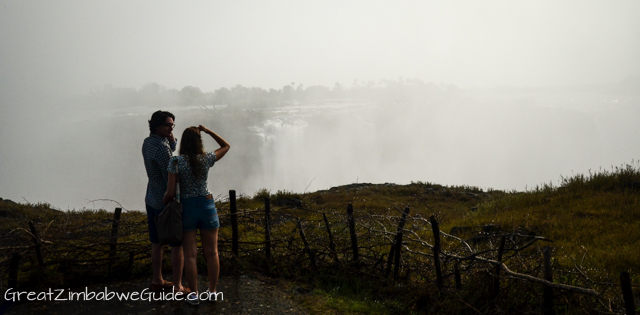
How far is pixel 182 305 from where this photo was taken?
5.12 metres

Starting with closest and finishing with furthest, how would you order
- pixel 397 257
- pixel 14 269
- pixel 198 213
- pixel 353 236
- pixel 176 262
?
pixel 198 213 < pixel 176 262 < pixel 14 269 < pixel 397 257 < pixel 353 236

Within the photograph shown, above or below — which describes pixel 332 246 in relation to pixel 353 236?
below

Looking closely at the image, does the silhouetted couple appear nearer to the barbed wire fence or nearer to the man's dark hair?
the man's dark hair

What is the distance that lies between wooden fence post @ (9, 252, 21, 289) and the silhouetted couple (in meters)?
1.85

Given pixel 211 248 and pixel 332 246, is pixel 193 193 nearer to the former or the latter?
pixel 211 248

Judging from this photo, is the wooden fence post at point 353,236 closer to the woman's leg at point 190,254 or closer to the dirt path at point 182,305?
the dirt path at point 182,305

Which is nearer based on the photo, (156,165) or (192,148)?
(192,148)

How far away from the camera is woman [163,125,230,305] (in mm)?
4613

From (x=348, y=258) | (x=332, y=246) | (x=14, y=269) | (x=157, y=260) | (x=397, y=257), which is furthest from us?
(x=348, y=258)

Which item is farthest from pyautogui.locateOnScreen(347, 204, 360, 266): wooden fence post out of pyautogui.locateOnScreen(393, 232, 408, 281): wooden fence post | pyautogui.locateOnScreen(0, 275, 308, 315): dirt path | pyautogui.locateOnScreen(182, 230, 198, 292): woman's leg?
pyautogui.locateOnScreen(182, 230, 198, 292): woman's leg

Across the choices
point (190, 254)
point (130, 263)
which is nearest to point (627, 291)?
point (190, 254)

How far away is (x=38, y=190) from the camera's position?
316ft

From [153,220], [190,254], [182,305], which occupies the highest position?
[153,220]

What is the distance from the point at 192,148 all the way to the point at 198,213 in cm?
77
